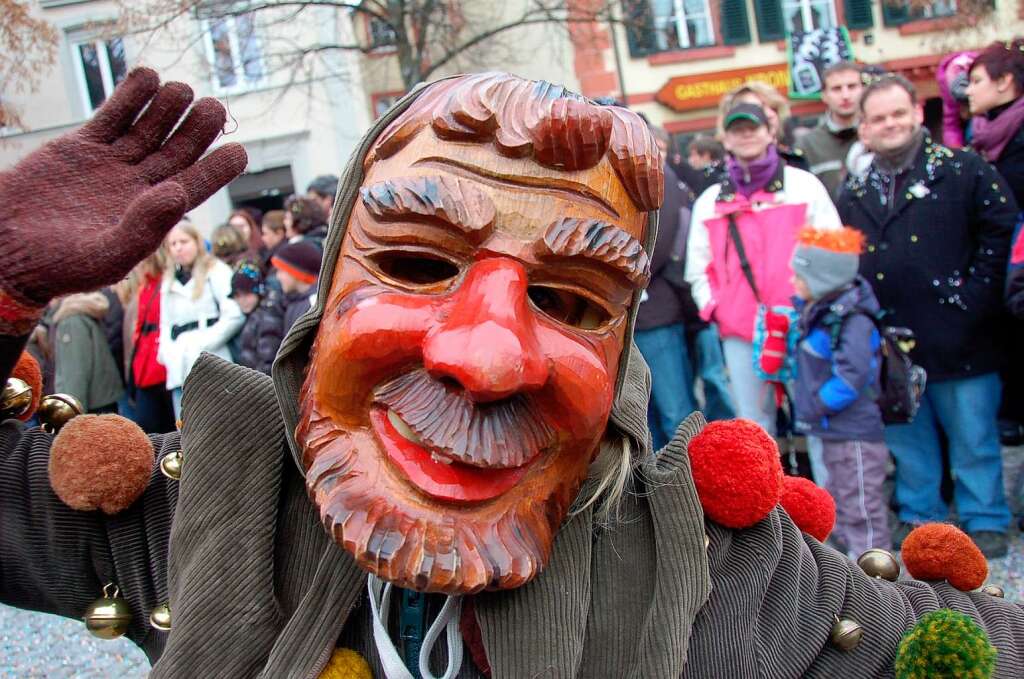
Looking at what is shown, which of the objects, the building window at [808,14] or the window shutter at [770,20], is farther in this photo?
the building window at [808,14]

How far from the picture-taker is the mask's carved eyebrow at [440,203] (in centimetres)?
117

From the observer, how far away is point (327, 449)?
1.21 m

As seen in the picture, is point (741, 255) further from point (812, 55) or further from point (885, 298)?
point (812, 55)

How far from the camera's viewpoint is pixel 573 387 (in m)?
1.20

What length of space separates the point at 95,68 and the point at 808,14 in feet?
36.7

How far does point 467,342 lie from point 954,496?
317cm

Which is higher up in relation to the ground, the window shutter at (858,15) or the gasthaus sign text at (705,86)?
the window shutter at (858,15)

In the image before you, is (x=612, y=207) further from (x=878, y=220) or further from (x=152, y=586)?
(x=878, y=220)

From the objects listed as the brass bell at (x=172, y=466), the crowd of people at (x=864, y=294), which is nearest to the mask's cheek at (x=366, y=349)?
the brass bell at (x=172, y=466)

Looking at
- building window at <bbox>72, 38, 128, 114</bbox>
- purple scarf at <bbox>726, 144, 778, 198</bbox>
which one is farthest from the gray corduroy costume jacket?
building window at <bbox>72, 38, 128, 114</bbox>

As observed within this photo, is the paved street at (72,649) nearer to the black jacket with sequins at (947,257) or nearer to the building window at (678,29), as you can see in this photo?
the black jacket with sequins at (947,257)

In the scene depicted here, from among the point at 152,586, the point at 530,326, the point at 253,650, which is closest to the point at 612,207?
the point at 530,326

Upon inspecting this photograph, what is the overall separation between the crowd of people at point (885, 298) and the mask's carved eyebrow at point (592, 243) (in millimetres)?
2143

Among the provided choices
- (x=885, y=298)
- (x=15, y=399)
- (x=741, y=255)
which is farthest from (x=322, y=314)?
(x=885, y=298)
